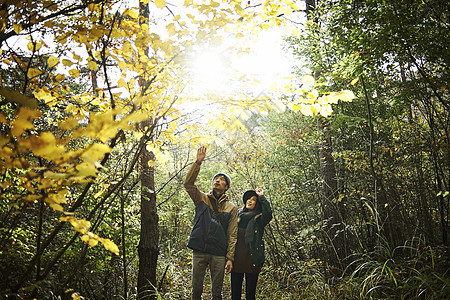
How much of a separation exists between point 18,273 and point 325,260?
4484mm

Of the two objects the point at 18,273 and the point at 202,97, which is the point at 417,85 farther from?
the point at 18,273

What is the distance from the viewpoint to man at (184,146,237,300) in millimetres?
3209

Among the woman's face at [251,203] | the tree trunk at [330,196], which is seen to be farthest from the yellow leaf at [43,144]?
the tree trunk at [330,196]

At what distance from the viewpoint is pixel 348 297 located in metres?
3.27

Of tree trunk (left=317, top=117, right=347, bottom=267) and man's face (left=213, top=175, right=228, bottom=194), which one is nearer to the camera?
man's face (left=213, top=175, right=228, bottom=194)

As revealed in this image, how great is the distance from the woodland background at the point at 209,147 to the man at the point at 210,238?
0.68 metres

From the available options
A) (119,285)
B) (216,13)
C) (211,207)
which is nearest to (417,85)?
(216,13)

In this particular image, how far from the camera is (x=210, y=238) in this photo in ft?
10.6

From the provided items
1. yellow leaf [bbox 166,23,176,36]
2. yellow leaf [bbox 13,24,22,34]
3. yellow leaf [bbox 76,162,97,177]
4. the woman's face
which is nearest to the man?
the woman's face

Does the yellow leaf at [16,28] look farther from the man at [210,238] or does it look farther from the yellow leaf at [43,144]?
the man at [210,238]

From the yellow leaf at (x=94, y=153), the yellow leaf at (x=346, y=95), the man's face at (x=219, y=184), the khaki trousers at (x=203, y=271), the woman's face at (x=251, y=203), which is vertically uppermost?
the yellow leaf at (x=346, y=95)

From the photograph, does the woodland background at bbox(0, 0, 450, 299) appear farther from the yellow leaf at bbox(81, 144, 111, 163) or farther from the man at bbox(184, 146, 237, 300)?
the man at bbox(184, 146, 237, 300)

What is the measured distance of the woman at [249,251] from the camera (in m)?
3.50

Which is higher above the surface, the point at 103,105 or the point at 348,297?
the point at 103,105
